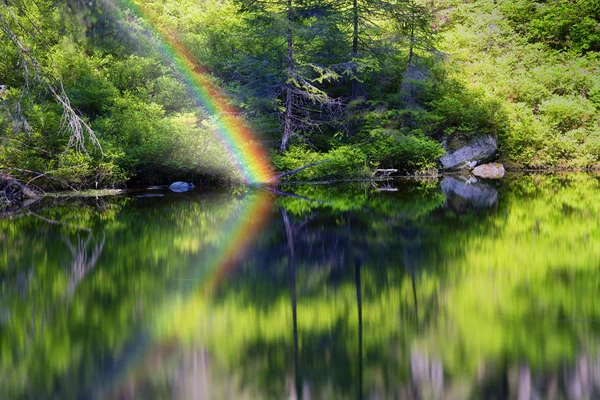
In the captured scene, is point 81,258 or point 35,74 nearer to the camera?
point 35,74

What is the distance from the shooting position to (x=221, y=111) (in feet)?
69.3

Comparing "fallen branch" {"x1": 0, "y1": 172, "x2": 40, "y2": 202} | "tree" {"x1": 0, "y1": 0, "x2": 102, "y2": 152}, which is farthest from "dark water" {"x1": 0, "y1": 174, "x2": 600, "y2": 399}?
"fallen branch" {"x1": 0, "y1": 172, "x2": 40, "y2": 202}

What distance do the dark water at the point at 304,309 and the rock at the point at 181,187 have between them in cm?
795

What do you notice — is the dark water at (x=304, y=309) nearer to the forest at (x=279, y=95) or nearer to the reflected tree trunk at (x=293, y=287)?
the reflected tree trunk at (x=293, y=287)

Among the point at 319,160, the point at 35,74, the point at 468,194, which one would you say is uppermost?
the point at 35,74

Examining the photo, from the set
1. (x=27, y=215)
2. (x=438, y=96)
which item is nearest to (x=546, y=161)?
(x=438, y=96)

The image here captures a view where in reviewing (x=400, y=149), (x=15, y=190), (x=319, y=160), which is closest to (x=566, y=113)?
(x=400, y=149)

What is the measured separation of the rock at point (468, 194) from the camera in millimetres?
13016

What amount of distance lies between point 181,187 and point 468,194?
363 inches

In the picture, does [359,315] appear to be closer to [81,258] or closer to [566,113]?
[81,258]

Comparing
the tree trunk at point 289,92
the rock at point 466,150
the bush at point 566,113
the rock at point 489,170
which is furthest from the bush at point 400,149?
the bush at point 566,113

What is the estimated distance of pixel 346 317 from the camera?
4.95 m

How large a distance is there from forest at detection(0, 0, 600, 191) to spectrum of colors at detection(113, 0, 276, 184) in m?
0.14

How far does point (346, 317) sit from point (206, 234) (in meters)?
5.29
